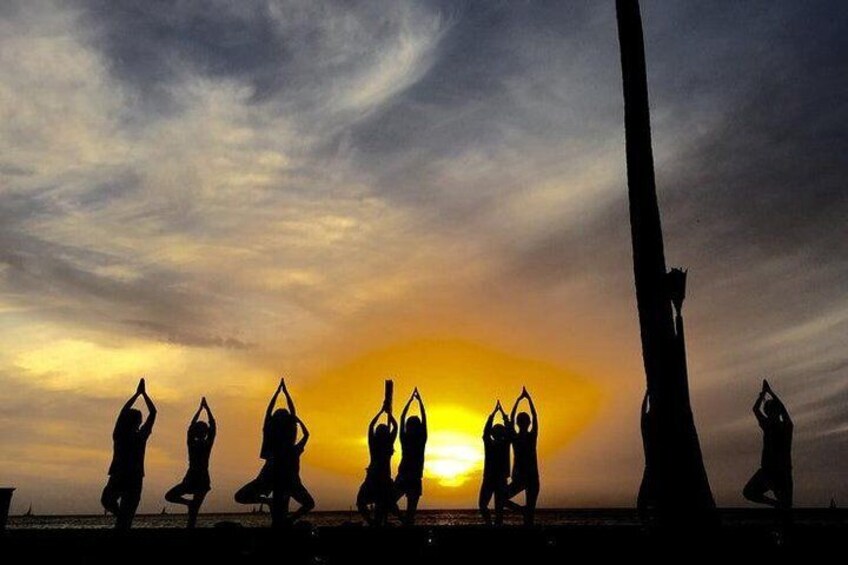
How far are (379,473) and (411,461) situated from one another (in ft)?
2.60

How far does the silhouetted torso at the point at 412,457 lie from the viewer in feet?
48.7

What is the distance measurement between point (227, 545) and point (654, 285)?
6.35 m

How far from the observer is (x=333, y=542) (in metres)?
8.21

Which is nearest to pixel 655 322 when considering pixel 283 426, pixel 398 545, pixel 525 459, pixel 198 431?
pixel 398 545

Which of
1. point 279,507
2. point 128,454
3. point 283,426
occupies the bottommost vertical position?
point 279,507

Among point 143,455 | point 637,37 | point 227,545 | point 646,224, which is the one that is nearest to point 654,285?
point 646,224

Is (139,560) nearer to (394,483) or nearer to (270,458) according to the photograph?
(270,458)

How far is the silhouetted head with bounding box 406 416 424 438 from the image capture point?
1476 cm

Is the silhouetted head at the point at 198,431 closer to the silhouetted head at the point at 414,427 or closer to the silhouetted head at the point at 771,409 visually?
the silhouetted head at the point at 414,427

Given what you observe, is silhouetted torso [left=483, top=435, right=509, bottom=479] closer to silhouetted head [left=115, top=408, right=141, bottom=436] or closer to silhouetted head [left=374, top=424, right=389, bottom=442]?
silhouetted head [left=374, top=424, right=389, bottom=442]

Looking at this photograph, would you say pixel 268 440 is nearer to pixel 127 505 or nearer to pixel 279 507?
pixel 279 507

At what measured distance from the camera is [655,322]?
27.8 feet

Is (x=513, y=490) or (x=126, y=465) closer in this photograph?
(x=126, y=465)

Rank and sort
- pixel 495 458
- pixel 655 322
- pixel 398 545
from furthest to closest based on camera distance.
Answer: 1. pixel 495 458
2. pixel 655 322
3. pixel 398 545
